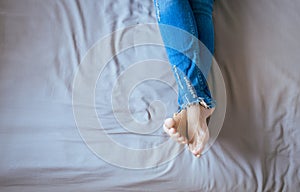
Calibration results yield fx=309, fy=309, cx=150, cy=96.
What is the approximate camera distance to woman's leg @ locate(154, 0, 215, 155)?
792 millimetres

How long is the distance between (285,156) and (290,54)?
1.04 feet

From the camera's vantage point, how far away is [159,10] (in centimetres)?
85

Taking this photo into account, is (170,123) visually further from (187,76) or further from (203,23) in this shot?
(203,23)

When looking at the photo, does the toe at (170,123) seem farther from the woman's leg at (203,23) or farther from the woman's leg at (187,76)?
the woman's leg at (203,23)

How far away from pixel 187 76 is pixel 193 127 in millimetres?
133

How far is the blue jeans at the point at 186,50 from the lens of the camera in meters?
0.80

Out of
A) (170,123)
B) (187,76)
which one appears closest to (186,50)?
(187,76)

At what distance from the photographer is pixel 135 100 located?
2.85 feet

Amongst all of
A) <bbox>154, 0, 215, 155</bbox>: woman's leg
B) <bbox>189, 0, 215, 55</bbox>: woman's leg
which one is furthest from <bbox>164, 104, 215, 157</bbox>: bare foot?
<bbox>189, 0, 215, 55</bbox>: woman's leg

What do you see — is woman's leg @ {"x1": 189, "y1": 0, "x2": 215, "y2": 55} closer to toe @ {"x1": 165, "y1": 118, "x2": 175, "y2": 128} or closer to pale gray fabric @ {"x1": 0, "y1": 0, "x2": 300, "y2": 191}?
pale gray fabric @ {"x1": 0, "y1": 0, "x2": 300, "y2": 191}

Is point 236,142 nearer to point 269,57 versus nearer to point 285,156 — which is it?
point 285,156

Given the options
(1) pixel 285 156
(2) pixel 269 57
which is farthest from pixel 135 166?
(2) pixel 269 57

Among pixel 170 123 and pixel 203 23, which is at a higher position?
pixel 203 23

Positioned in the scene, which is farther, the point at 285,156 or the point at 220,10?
the point at 220,10
